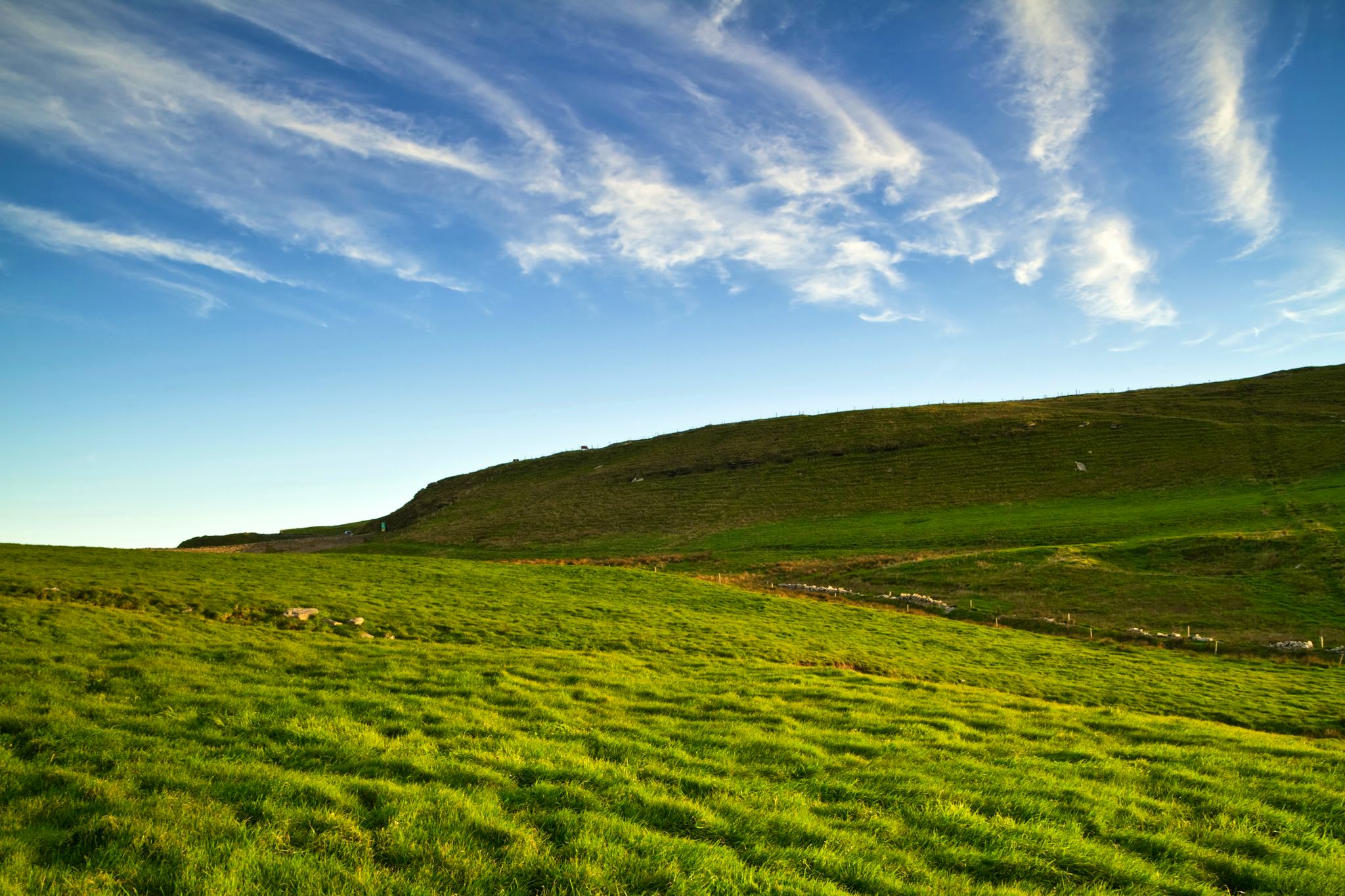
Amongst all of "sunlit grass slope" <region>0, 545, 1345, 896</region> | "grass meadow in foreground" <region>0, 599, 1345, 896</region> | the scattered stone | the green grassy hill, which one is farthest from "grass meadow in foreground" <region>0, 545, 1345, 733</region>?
the green grassy hill

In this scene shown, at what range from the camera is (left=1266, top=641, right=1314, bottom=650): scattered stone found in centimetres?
3431

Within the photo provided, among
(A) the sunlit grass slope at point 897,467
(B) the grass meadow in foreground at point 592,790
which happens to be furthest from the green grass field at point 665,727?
(A) the sunlit grass slope at point 897,467

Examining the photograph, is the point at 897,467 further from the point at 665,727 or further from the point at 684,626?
the point at 665,727

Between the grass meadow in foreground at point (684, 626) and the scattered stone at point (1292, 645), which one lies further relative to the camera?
the scattered stone at point (1292, 645)

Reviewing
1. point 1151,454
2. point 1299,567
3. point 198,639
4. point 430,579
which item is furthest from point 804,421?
point 198,639

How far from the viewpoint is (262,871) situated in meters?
6.61

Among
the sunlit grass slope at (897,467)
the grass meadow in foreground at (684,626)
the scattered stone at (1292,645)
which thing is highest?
the sunlit grass slope at (897,467)

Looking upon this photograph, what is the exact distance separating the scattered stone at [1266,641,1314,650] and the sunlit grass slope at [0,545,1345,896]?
1339 centimetres

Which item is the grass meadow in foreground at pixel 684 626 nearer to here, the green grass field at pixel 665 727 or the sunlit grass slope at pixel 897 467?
A: the green grass field at pixel 665 727

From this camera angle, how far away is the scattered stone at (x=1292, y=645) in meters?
34.3

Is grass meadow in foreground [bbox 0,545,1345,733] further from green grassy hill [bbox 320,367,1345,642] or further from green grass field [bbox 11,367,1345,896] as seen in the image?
green grassy hill [bbox 320,367,1345,642]

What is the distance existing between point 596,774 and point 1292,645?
40940 millimetres

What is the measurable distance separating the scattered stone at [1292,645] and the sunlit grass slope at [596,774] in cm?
1339

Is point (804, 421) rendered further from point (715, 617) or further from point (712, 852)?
point (712, 852)
